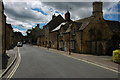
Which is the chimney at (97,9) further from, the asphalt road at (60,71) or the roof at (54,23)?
the roof at (54,23)

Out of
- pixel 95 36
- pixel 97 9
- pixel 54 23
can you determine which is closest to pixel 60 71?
pixel 95 36

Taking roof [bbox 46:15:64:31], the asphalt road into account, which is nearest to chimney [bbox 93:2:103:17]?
the asphalt road

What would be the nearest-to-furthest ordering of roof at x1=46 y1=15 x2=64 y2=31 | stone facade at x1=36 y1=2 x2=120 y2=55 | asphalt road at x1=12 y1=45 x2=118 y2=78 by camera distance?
asphalt road at x1=12 y1=45 x2=118 y2=78 < stone facade at x1=36 y1=2 x2=120 y2=55 < roof at x1=46 y1=15 x2=64 y2=31

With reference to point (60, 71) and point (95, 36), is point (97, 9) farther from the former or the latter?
point (60, 71)

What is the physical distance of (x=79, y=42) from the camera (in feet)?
82.3

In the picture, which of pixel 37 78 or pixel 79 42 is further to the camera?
pixel 79 42

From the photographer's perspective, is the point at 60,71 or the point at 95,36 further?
the point at 95,36

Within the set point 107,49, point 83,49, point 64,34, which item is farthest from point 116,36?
point 64,34

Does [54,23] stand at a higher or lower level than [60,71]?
higher

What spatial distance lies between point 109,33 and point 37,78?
75.0 ft

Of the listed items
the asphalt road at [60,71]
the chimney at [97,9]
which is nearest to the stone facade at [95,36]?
the chimney at [97,9]

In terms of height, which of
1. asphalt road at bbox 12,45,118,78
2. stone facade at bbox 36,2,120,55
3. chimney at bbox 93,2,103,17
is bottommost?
asphalt road at bbox 12,45,118,78

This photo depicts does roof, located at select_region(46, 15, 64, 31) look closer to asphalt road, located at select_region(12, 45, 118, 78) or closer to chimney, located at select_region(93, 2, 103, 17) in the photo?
chimney, located at select_region(93, 2, 103, 17)

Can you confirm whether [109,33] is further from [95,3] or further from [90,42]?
[95,3]
